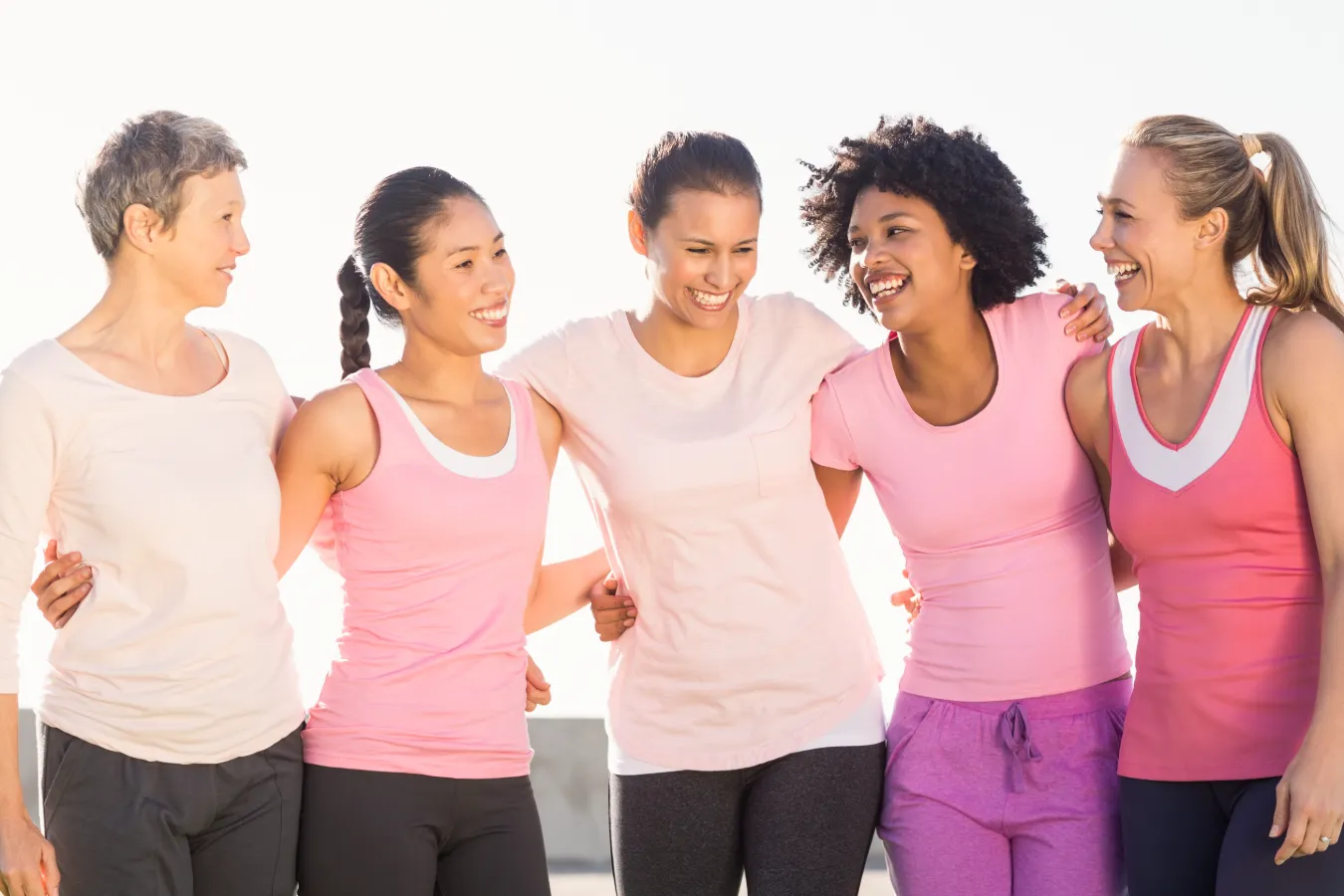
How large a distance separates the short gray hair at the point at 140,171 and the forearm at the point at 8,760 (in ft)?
2.49

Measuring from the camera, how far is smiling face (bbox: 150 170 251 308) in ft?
7.91

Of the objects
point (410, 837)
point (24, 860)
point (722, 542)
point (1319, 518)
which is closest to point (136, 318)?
Result: point (24, 860)

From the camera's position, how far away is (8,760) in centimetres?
216

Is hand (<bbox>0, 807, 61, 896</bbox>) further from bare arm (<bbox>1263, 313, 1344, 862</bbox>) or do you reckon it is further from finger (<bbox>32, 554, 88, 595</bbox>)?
bare arm (<bbox>1263, 313, 1344, 862</bbox>)

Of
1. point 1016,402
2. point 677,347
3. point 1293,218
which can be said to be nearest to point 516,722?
point 677,347

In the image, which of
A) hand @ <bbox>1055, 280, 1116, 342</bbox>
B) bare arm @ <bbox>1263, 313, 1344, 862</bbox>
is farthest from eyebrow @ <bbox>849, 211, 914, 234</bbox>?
bare arm @ <bbox>1263, 313, 1344, 862</bbox>

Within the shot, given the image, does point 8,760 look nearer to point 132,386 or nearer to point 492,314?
point 132,386

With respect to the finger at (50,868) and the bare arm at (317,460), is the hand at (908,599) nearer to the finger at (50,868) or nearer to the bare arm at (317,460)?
the bare arm at (317,460)

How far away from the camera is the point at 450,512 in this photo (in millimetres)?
2484

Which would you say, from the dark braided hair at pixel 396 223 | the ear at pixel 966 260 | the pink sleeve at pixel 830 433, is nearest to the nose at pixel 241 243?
the dark braided hair at pixel 396 223

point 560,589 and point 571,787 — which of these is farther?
point 571,787

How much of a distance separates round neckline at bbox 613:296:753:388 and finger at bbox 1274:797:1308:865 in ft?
4.06

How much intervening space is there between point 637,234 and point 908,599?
0.92 metres

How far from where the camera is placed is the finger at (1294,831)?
6.95 ft
